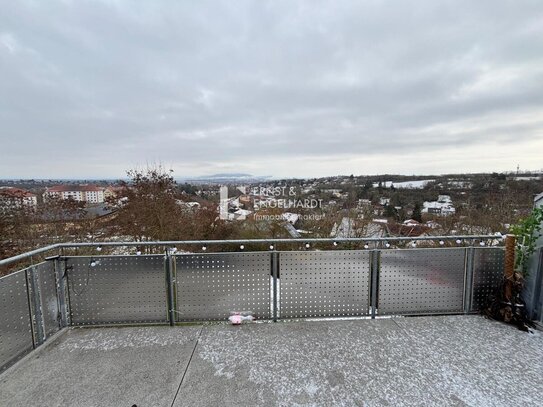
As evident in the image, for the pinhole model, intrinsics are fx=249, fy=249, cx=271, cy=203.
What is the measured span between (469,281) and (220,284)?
2651 millimetres

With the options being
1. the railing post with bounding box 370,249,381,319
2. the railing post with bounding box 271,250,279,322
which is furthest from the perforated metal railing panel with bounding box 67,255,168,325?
the railing post with bounding box 370,249,381,319

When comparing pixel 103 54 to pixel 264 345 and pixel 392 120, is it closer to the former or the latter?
pixel 264 345

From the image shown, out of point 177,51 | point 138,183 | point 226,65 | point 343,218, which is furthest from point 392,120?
point 138,183

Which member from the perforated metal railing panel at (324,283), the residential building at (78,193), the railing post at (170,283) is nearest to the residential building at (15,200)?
the residential building at (78,193)

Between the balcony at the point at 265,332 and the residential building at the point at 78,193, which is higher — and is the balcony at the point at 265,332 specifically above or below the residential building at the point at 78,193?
below

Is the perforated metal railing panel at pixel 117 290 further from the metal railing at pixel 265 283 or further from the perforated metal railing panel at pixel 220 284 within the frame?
the perforated metal railing panel at pixel 220 284

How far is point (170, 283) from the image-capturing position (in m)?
2.50

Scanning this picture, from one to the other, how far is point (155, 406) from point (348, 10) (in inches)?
273

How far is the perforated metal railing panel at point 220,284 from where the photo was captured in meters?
2.48

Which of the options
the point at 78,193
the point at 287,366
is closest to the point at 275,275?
the point at 287,366

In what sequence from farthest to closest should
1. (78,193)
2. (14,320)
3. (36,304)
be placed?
(78,193) → (36,304) → (14,320)

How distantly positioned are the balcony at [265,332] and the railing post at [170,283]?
0.5 inches

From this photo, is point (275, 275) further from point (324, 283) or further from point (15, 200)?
point (15, 200)

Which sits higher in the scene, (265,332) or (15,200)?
(15,200)
